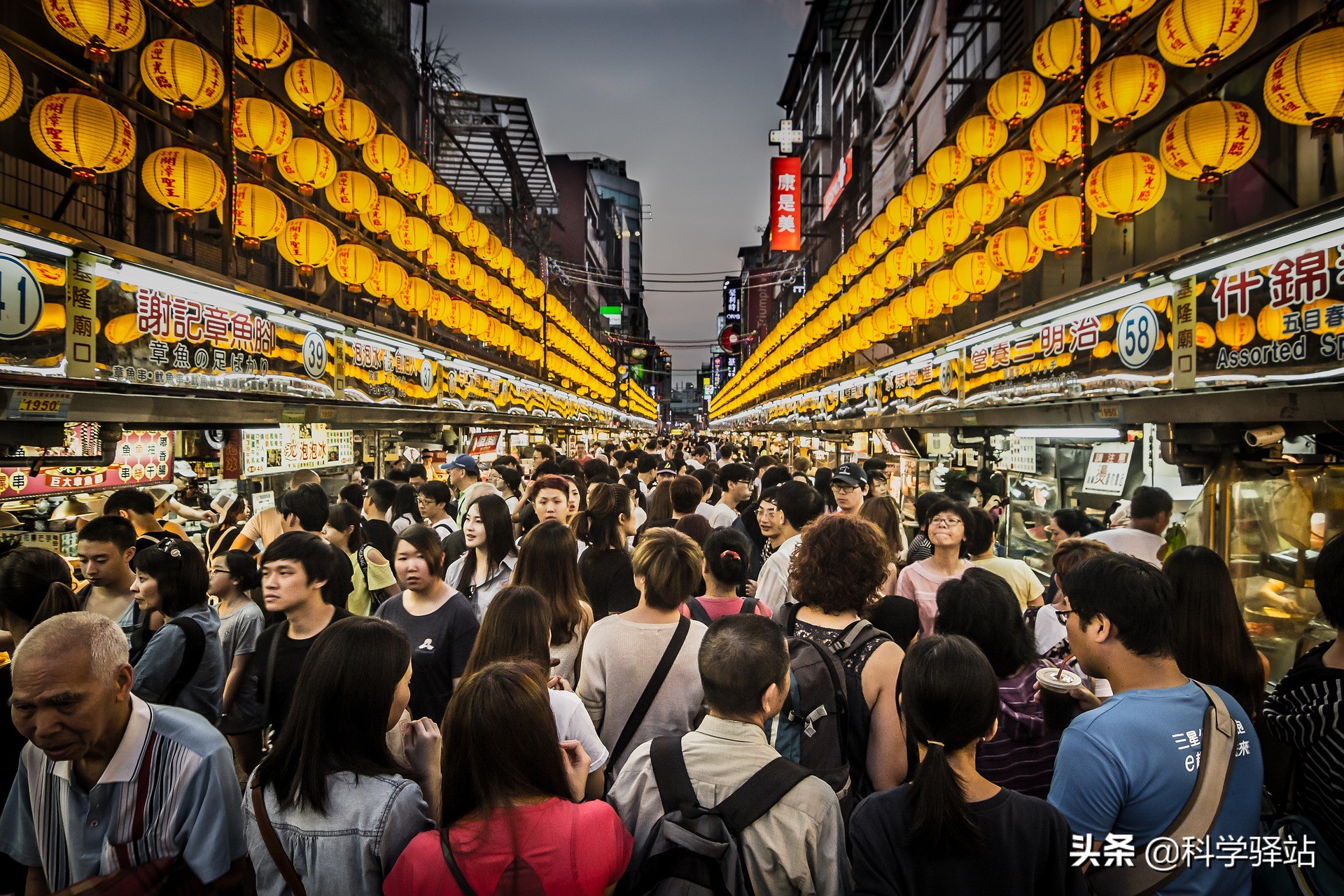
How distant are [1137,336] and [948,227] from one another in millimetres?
3818

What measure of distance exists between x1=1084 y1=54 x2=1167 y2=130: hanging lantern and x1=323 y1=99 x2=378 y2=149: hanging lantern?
796 cm

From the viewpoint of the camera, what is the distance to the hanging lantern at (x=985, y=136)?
8500mm

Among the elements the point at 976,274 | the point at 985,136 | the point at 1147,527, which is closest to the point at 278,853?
the point at 1147,527

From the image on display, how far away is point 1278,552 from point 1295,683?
372 centimetres

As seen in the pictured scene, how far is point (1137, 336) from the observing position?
240 inches

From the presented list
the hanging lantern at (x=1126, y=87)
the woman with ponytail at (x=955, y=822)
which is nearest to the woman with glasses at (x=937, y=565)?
the woman with ponytail at (x=955, y=822)

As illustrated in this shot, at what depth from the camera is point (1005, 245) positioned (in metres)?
7.95

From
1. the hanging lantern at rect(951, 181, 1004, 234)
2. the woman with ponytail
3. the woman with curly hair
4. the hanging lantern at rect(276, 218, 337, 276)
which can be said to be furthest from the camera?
the hanging lantern at rect(951, 181, 1004, 234)

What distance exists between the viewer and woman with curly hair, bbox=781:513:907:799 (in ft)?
9.70

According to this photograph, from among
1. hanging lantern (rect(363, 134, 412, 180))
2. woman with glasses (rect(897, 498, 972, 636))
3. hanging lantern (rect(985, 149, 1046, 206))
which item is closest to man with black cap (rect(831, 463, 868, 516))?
woman with glasses (rect(897, 498, 972, 636))

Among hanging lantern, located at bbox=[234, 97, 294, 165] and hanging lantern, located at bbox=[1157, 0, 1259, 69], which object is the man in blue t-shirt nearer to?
hanging lantern, located at bbox=[1157, 0, 1259, 69]

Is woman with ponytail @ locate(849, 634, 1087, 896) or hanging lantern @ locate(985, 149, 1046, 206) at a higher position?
hanging lantern @ locate(985, 149, 1046, 206)

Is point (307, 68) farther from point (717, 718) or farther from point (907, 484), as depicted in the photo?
point (907, 484)

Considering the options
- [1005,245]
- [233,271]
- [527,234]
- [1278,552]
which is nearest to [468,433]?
[527,234]
